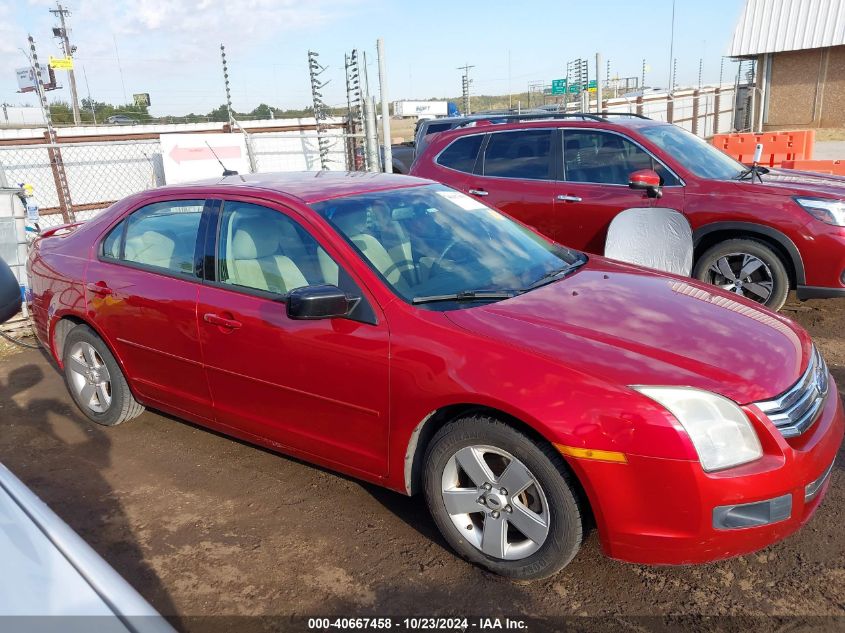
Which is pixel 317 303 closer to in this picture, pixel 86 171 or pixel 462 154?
pixel 462 154

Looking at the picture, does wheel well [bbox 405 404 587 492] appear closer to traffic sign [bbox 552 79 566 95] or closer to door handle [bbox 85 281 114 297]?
door handle [bbox 85 281 114 297]

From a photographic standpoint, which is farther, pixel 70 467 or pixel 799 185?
pixel 799 185

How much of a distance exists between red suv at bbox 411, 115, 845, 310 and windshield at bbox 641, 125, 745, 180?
0.02 meters

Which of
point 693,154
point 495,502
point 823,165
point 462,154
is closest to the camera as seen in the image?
point 495,502

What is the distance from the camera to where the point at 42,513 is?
1731 mm

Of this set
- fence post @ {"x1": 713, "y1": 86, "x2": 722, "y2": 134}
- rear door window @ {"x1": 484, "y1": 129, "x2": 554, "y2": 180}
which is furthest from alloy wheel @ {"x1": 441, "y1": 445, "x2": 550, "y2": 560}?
fence post @ {"x1": 713, "y1": 86, "x2": 722, "y2": 134}

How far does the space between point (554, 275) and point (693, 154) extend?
148 inches

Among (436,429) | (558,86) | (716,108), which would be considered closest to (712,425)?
(436,429)

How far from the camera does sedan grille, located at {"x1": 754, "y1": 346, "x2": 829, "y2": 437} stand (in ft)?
8.32

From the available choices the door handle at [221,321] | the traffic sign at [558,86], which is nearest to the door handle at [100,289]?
the door handle at [221,321]

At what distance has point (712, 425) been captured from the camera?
7.99 ft

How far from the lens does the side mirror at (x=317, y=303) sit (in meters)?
2.90

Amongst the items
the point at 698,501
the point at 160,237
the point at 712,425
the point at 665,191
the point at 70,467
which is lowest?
the point at 70,467

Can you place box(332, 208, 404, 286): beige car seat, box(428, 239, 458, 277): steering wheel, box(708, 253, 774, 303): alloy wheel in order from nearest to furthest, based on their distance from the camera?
1. box(332, 208, 404, 286): beige car seat
2. box(428, 239, 458, 277): steering wheel
3. box(708, 253, 774, 303): alloy wheel
